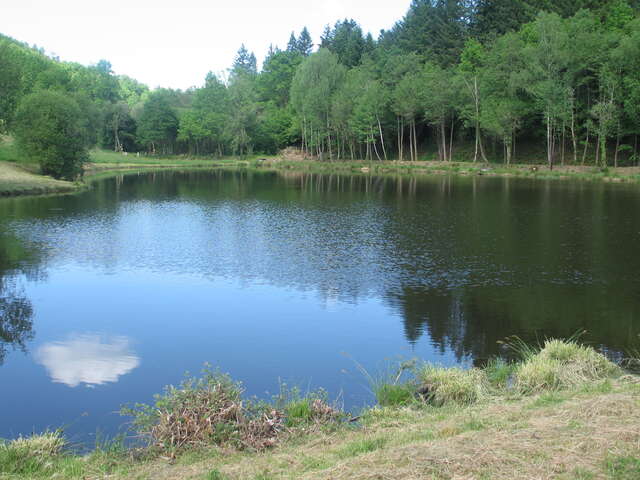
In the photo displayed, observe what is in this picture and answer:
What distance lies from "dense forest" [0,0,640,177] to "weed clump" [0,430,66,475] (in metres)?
50.0

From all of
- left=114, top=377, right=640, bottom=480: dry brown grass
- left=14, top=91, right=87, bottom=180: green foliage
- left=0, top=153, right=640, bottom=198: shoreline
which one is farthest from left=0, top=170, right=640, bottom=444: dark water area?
left=14, top=91, right=87, bottom=180: green foliage

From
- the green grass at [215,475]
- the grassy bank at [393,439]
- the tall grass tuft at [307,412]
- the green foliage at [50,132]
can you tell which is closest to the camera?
the grassy bank at [393,439]

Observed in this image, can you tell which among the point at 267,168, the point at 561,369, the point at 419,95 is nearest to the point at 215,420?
the point at 561,369

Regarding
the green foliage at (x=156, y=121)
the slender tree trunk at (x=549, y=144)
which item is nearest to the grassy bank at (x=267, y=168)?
the slender tree trunk at (x=549, y=144)

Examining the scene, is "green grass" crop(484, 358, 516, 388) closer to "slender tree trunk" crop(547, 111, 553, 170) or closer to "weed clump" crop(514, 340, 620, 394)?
"weed clump" crop(514, 340, 620, 394)

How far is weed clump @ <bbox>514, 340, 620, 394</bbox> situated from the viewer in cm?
984

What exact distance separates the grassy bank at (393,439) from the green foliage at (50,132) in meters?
51.6

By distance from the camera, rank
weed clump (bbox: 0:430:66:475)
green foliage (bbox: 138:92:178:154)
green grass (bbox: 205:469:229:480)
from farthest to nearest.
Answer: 1. green foliage (bbox: 138:92:178:154)
2. weed clump (bbox: 0:430:66:475)
3. green grass (bbox: 205:469:229:480)

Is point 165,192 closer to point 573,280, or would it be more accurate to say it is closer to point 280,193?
point 280,193

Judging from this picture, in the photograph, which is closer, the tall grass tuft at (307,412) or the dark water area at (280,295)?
the tall grass tuft at (307,412)

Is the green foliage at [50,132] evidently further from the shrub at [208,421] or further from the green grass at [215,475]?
the green grass at [215,475]

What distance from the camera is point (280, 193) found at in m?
48.3

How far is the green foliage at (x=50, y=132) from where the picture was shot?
5291cm

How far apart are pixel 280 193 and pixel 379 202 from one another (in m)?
10.8
